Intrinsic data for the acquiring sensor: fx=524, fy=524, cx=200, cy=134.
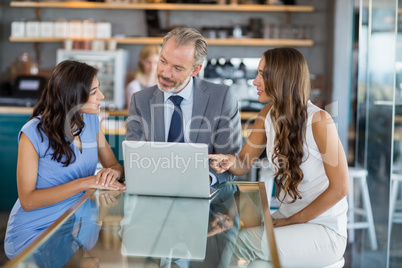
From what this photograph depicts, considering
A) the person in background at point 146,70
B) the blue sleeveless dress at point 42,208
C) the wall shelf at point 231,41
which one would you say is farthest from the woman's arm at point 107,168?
the wall shelf at point 231,41

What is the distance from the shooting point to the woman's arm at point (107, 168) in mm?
2197

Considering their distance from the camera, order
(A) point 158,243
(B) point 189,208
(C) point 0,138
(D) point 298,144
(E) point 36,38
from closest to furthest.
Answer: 1. (A) point 158,243
2. (B) point 189,208
3. (D) point 298,144
4. (C) point 0,138
5. (E) point 36,38

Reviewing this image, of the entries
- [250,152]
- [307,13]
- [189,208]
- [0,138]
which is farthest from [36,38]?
[189,208]

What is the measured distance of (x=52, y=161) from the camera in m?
2.21

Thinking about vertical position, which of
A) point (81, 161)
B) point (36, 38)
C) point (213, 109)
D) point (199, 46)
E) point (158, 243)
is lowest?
point (158, 243)

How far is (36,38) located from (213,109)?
12.0ft

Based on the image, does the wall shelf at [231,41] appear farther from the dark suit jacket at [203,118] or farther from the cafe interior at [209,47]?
the dark suit jacket at [203,118]

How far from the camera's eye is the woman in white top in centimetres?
203

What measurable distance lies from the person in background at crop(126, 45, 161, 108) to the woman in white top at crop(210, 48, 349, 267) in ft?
10.4

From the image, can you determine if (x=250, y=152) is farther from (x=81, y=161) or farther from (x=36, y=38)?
(x=36, y=38)

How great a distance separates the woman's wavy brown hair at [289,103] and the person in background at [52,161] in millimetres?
697

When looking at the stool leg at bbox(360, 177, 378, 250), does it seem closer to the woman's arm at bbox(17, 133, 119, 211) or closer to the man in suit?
the man in suit

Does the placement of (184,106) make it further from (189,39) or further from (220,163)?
(220,163)

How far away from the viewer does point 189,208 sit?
1936 millimetres
